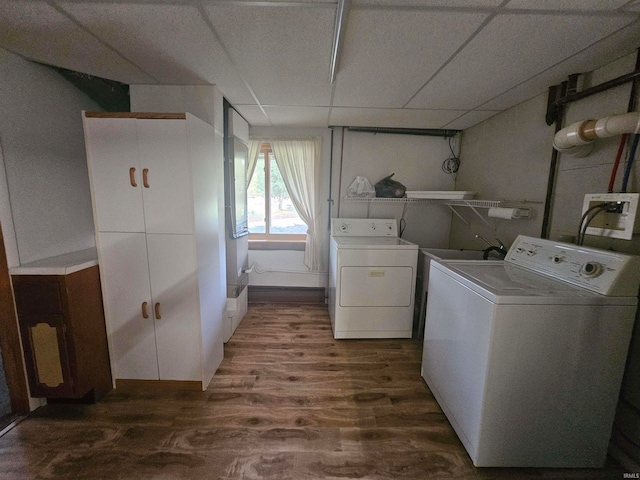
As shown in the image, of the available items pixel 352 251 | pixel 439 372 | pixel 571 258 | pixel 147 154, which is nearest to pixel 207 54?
pixel 147 154

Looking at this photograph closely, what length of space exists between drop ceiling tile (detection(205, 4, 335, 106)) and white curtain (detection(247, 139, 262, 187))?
1082 millimetres

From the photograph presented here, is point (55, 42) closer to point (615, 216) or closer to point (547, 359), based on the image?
point (547, 359)

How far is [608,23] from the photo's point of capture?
110 centimetres

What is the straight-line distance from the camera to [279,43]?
1284 millimetres

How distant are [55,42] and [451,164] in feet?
11.4

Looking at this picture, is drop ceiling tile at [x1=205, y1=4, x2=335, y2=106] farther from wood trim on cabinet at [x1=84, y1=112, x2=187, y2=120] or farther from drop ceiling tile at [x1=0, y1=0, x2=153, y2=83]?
drop ceiling tile at [x1=0, y1=0, x2=153, y2=83]

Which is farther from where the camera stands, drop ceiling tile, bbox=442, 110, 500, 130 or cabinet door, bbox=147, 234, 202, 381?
drop ceiling tile, bbox=442, 110, 500, 130

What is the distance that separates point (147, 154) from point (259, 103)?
3.60 feet

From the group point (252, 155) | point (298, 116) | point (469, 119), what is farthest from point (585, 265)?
point (252, 155)

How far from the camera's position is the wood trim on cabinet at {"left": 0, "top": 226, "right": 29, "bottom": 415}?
1410mm

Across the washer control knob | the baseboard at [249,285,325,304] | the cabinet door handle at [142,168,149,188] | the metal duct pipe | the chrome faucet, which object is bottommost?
the baseboard at [249,285,325,304]

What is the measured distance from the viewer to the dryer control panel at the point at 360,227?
9.68 ft

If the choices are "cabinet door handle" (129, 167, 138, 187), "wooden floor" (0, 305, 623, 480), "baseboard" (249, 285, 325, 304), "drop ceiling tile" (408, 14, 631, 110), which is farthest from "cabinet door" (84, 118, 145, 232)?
"drop ceiling tile" (408, 14, 631, 110)

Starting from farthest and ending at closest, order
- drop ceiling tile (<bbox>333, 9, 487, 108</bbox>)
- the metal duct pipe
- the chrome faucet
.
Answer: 1. the chrome faucet
2. the metal duct pipe
3. drop ceiling tile (<bbox>333, 9, 487, 108</bbox>)
